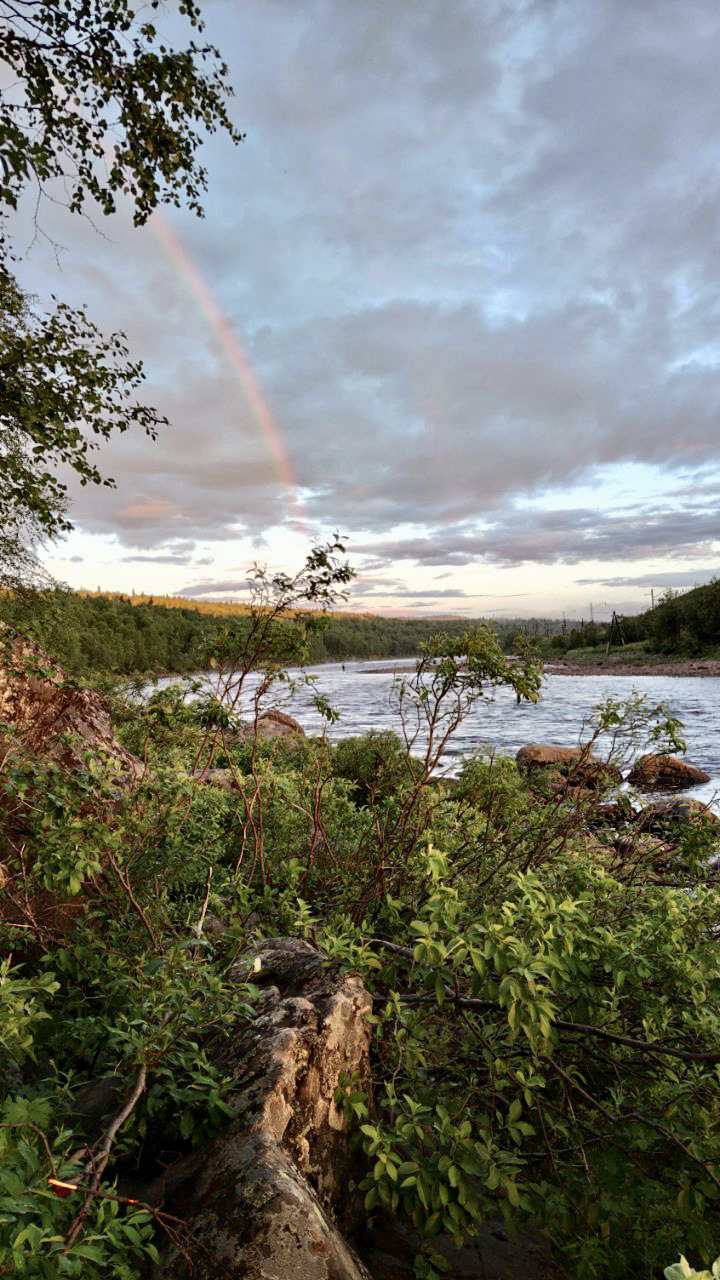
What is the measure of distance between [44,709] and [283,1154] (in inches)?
195

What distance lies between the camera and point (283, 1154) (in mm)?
2410

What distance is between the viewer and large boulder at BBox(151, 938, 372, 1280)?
6.88 feet

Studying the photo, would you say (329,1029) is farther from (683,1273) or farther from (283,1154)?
(683,1273)

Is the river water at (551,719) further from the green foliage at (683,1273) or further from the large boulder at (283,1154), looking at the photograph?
the green foliage at (683,1273)

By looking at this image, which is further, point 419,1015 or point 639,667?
point 639,667

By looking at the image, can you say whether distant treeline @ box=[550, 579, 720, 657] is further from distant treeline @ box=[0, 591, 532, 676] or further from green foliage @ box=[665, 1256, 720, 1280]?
green foliage @ box=[665, 1256, 720, 1280]

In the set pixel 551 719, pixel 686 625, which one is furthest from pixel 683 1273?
pixel 686 625

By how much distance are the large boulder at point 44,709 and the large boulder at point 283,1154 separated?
2.74 meters

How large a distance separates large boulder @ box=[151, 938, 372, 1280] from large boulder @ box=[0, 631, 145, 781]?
8.99ft

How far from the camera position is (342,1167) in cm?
277

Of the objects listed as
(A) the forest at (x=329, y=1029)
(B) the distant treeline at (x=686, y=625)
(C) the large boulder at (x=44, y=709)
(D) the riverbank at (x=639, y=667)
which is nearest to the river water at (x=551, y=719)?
(D) the riverbank at (x=639, y=667)

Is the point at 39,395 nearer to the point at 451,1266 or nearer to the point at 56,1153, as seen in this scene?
the point at 56,1153

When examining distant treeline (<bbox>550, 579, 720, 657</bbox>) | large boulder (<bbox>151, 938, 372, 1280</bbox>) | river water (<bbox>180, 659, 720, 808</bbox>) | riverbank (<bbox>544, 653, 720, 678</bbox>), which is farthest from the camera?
distant treeline (<bbox>550, 579, 720, 657</bbox>)

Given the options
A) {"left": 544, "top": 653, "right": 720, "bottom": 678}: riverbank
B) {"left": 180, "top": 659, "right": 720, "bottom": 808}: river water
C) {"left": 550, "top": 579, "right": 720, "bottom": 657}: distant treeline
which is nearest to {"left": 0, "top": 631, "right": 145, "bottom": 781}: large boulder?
{"left": 180, "top": 659, "right": 720, "bottom": 808}: river water
